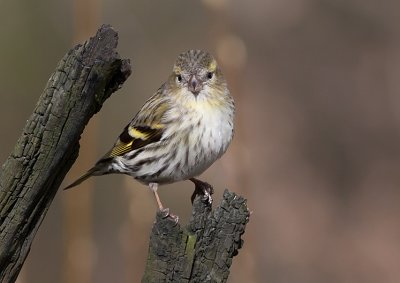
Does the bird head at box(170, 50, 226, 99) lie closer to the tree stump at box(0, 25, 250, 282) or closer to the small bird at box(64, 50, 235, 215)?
the small bird at box(64, 50, 235, 215)

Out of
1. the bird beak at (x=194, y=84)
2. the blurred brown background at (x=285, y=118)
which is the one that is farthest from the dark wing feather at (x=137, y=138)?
the blurred brown background at (x=285, y=118)

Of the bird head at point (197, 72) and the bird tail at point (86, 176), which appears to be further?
the bird head at point (197, 72)

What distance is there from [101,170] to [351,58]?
5099mm

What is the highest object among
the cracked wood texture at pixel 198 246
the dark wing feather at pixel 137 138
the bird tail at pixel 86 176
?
the dark wing feather at pixel 137 138

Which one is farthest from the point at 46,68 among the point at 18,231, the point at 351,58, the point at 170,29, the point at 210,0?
the point at 18,231

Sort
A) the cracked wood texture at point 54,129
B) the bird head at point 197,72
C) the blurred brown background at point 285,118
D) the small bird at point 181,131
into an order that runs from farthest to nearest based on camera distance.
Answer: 1. the blurred brown background at point 285,118
2. the bird head at point 197,72
3. the small bird at point 181,131
4. the cracked wood texture at point 54,129

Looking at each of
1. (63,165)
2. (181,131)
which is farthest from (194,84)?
(63,165)

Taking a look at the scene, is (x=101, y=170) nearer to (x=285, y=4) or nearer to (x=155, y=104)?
(x=155, y=104)

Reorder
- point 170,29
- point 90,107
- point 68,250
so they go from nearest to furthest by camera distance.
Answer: point 90,107, point 68,250, point 170,29

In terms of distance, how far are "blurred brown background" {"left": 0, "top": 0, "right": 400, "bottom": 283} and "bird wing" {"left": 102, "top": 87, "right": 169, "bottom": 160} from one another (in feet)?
5.71

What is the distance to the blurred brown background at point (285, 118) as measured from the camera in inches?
311

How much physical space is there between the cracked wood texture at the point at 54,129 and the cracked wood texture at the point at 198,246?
16.3 inches

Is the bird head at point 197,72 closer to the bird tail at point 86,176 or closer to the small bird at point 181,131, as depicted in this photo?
the small bird at point 181,131

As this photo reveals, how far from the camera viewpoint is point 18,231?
338 centimetres
